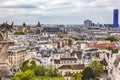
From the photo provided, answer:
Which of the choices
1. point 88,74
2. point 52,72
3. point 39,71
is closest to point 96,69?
point 88,74

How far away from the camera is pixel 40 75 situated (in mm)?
37250

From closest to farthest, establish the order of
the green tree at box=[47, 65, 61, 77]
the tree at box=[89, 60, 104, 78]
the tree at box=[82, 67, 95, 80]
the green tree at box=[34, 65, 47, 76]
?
the tree at box=[82, 67, 95, 80]
the green tree at box=[34, 65, 47, 76]
the green tree at box=[47, 65, 61, 77]
the tree at box=[89, 60, 104, 78]

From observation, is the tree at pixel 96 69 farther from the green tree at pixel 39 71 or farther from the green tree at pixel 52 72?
the green tree at pixel 39 71

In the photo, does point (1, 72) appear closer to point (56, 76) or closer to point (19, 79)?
point (19, 79)

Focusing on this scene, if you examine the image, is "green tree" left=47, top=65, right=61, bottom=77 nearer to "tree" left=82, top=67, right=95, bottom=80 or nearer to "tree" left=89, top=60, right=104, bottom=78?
"tree" left=82, top=67, right=95, bottom=80

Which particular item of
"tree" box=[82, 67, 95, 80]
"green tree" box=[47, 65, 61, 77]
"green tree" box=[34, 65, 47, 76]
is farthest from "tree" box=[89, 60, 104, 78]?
"green tree" box=[34, 65, 47, 76]

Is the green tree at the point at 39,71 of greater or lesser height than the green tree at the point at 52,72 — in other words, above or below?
above

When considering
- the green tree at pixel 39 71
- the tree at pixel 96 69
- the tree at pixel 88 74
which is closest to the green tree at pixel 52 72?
the green tree at pixel 39 71

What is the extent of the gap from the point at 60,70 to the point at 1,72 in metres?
36.8

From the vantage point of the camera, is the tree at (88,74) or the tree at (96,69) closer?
the tree at (88,74)

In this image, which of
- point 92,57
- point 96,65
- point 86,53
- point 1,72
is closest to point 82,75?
point 96,65

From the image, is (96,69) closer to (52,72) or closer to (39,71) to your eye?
(52,72)

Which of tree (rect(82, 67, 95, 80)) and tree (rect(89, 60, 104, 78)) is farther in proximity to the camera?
tree (rect(89, 60, 104, 78))

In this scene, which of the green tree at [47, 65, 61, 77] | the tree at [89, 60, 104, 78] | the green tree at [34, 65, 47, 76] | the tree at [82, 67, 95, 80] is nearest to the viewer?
the tree at [82, 67, 95, 80]
